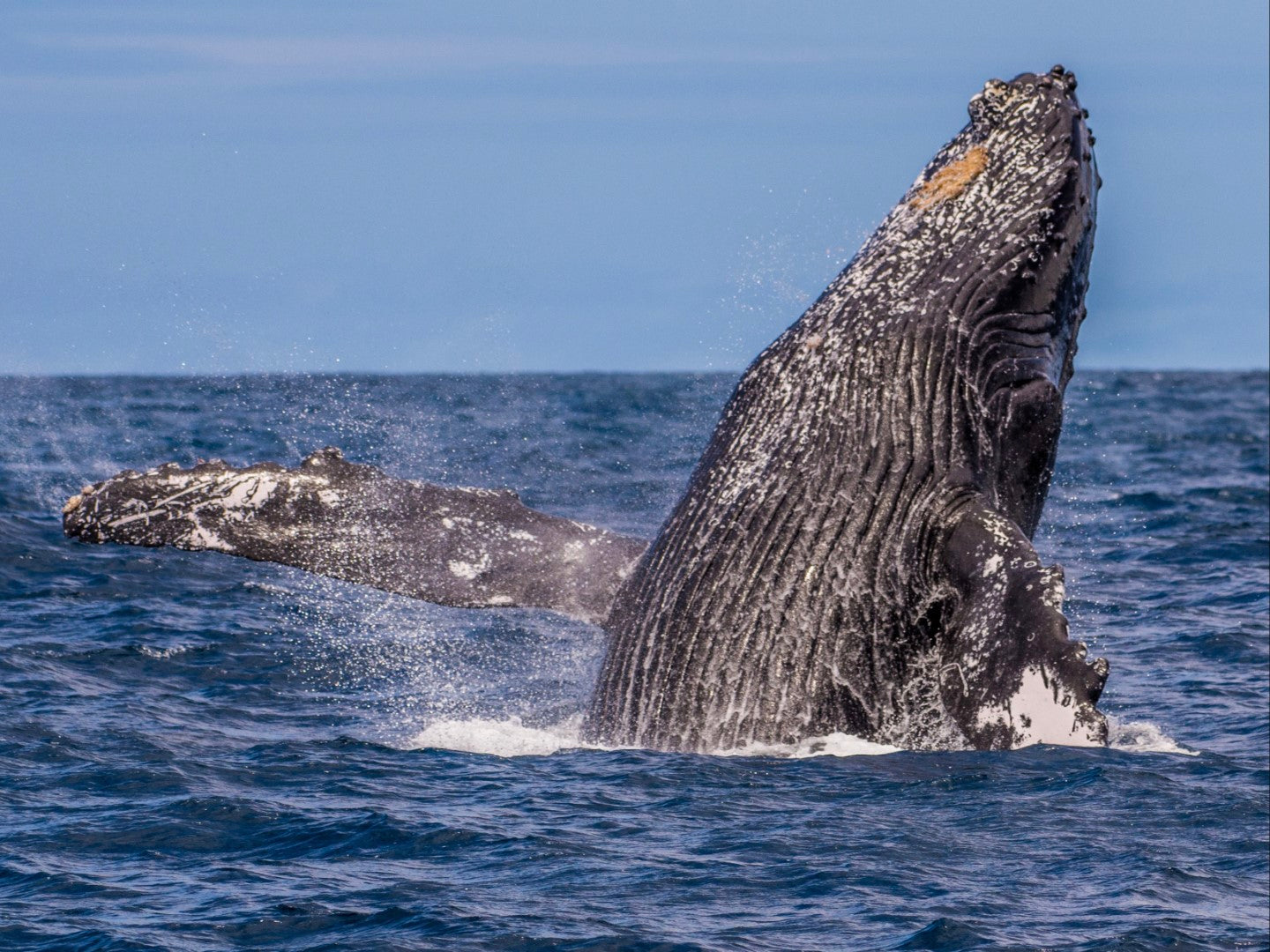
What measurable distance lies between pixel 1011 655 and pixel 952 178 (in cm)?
358

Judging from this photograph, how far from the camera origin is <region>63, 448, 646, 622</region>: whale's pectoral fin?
35.9 feet

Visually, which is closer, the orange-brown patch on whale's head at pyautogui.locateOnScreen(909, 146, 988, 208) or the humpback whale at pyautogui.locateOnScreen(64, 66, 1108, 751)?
the humpback whale at pyautogui.locateOnScreen(64, 66, 1108, 751)

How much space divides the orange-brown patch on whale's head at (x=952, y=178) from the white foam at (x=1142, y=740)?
11.5ft

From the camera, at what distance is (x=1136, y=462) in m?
35.6

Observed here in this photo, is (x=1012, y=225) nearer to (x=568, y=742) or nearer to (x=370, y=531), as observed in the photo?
(x=568, y=742)

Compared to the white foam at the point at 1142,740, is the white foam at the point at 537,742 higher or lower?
lower

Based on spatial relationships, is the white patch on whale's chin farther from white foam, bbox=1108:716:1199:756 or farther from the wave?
white foam, bbox=1108:716:1199:756

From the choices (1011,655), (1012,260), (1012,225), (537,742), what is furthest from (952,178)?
(537,742)

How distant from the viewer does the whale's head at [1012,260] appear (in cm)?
1048

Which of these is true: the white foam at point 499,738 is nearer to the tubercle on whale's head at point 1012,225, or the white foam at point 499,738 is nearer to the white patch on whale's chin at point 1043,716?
the white patch on whale's chin at point 1043,716

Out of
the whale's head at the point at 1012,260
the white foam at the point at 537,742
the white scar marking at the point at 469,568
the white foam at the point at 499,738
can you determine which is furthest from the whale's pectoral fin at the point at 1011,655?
the white scar marking at the point at 469,568


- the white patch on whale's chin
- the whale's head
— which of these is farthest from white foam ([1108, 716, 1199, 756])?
the white patch on whale's chin

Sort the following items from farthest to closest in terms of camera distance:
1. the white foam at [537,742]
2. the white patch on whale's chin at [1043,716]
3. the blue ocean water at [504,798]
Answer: the white foam at [537,742], the white patch on whale's chin at [1043,716], the blue ocean water at [504,798]

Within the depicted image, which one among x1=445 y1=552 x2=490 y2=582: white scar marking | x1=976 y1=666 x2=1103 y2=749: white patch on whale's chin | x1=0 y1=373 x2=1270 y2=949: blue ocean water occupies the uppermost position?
x1=445 y1=552 x2=490 y2=582: white scar marking
